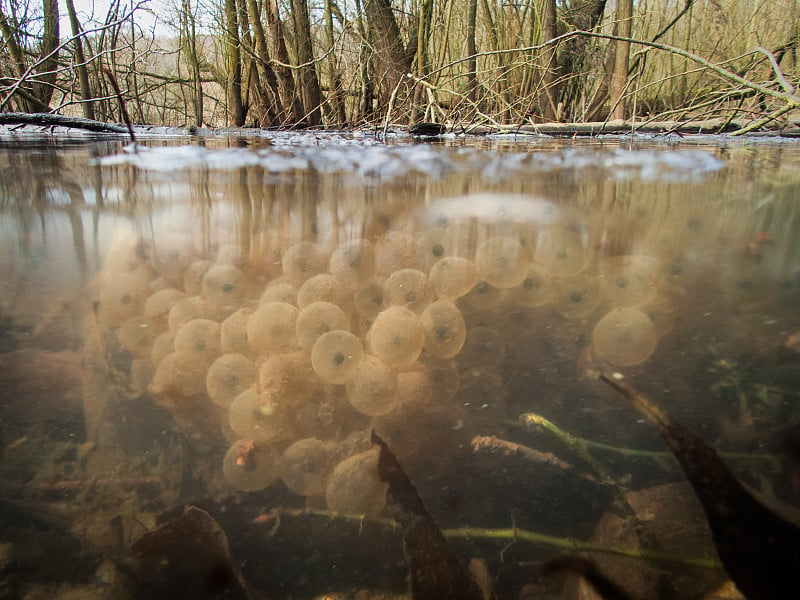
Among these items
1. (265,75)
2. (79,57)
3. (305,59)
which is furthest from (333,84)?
(79,57)

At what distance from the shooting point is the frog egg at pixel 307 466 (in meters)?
0.37

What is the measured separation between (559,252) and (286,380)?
1.40 ft

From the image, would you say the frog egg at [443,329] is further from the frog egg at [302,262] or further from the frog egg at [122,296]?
the frog egg at [122,296]

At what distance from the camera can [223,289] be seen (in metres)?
0.56

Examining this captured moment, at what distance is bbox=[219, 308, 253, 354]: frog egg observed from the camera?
1.54 ft

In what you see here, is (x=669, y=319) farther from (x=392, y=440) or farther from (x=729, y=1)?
(x=729, y=1)

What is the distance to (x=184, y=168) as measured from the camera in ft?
3.82

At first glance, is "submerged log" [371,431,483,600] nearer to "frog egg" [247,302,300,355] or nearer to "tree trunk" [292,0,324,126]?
"frog egg" [247,302,300,355]

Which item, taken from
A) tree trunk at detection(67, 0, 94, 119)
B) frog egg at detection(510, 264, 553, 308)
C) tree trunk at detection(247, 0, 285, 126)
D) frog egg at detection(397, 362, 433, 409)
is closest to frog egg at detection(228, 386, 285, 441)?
frog egg at detection(397, 362, 433, 409)

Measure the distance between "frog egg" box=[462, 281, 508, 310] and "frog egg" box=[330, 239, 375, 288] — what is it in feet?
0.40

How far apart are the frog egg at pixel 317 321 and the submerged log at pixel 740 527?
0.31 meters

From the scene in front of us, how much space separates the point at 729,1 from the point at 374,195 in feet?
23.8

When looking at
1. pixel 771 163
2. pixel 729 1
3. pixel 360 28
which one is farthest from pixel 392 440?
pixel 729 1

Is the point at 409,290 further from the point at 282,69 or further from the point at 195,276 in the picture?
the point at 282,69
